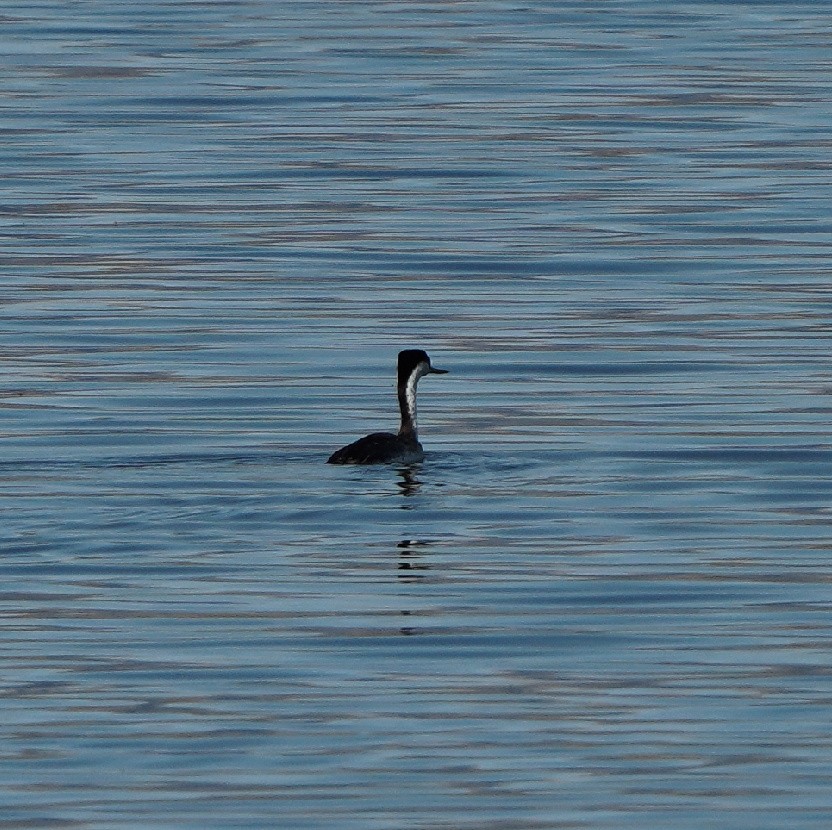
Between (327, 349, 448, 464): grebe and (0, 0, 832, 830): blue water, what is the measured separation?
128 millimetres

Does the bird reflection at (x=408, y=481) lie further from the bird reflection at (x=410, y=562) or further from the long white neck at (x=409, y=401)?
the bird reflection at (x=410, y=562)

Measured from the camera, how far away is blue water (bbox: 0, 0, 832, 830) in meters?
10.2

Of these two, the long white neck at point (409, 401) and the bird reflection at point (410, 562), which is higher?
the long white neck at point (409, 401)

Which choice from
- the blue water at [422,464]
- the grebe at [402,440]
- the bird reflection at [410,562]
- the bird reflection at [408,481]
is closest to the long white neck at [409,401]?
the grebe at [402,440]

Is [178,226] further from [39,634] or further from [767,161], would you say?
[39,634]

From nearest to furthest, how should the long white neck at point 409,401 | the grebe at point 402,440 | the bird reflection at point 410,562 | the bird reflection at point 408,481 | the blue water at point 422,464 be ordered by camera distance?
the blue water at point 422,464 < the bird reflection at point 410,562 < the bird reflection at point 408,481 < the grebe at point 402,440 < the long white neck at point 409,401

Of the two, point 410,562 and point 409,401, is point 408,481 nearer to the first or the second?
point 409,401

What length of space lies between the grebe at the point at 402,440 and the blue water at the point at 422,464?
0.42 ft

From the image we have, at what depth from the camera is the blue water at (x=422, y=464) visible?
33.6 feet

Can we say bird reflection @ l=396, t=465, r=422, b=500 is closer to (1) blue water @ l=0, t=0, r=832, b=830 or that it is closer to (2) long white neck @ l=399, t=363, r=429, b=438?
(1) blue water @ l=0, t=0, r=832, b=830

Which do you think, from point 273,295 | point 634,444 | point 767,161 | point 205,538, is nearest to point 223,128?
point 767,161

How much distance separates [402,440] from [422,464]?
221mm

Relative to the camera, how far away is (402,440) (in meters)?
15.6

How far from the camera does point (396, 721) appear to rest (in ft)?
34.8
